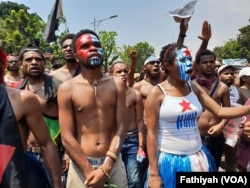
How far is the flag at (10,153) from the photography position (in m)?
2.26

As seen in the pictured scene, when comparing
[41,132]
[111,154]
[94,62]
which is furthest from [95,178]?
[94,62]

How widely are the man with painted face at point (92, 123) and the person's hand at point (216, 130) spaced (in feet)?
6.07

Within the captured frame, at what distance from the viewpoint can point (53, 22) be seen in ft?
34.3

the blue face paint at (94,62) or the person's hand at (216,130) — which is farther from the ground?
the blue face paint at (94,62)

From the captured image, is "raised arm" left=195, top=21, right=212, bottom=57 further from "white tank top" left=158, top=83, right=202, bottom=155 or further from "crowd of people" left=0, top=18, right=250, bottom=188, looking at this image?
"white tank top" left=158, top=83, right=202, bottom=155

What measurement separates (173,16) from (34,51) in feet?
5.32

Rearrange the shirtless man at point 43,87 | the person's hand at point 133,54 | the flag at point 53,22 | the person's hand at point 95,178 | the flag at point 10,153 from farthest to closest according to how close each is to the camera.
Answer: the flag at point 53,22, the person's hand at point 133,54, the shirtless man at point 43,87, the person's hand at point 95,178, the flag at point 10,153

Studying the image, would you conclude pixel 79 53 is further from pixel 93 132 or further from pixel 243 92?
pixel 243 92

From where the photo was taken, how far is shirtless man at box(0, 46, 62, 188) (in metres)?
2.29

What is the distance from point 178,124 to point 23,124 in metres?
1.57

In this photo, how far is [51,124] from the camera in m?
4.33

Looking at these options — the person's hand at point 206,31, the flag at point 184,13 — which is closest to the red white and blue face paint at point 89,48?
the flag at point 184,13

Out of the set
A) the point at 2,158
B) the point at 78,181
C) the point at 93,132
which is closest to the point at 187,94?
the point at 93,132

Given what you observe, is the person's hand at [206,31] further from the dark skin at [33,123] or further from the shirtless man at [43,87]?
the dark skin at [33,123]
